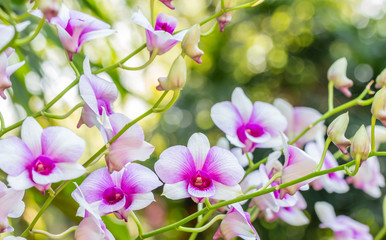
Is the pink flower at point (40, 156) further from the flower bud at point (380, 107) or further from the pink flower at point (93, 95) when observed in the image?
the flower bud at point (380, 107)

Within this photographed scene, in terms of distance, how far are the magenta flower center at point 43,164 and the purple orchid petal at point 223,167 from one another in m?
0.10

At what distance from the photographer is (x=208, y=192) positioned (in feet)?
0.89

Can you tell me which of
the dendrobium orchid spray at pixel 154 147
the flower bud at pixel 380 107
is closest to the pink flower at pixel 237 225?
the dendrobium orchid spray at pixel 154 147

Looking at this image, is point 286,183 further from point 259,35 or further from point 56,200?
point 259,35

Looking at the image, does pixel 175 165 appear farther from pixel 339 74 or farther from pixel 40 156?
pixel 339 74

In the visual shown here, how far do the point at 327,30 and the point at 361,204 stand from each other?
0.48 metres

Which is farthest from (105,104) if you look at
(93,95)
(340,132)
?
(340,132)

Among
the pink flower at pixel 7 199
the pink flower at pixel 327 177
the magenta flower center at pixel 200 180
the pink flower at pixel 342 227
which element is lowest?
the pink flower at pixel 342 227

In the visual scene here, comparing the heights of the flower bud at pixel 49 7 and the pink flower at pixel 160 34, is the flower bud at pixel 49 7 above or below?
above

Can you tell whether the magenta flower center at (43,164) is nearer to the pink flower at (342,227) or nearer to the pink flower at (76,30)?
the pink flower at (76,30)

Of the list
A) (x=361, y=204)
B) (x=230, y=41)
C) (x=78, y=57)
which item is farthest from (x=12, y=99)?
(x=230, y=41)

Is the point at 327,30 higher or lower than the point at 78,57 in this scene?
lower

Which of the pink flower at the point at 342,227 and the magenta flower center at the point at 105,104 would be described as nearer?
the magenta flower center at the point at 105,104

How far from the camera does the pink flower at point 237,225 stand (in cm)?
29
